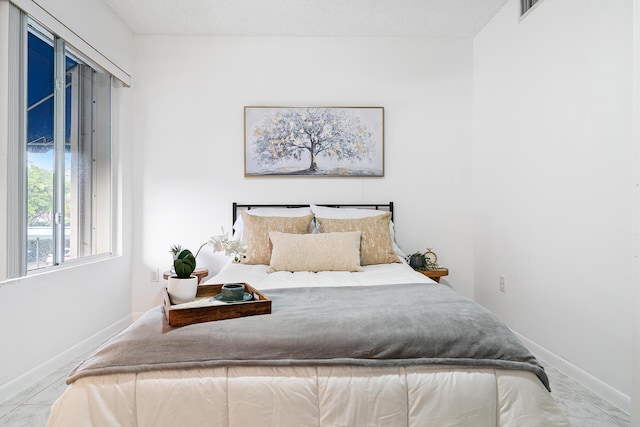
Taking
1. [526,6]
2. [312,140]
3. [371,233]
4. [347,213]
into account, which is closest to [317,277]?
[371,233]

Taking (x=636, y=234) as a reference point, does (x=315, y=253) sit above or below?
below

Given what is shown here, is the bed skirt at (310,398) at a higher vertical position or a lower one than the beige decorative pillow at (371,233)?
lower

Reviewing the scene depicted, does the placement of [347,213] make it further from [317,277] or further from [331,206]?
[317,277]

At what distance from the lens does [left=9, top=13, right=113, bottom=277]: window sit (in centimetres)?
232

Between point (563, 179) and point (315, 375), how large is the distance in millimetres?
2047

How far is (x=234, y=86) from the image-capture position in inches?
148

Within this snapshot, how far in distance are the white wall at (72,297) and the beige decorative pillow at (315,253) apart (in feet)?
4.55

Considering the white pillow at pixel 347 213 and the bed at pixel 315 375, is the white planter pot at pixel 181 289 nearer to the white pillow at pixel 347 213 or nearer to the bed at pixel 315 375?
the bed at pixel 315 375

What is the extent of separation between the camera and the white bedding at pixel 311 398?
1365 millimetres

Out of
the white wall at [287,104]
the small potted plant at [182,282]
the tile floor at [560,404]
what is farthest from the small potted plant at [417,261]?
the small potted plant at [182,282]

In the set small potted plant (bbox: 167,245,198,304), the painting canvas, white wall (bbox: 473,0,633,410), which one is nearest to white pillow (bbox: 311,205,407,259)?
the painting canvas

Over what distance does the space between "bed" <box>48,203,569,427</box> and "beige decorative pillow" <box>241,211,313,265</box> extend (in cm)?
141

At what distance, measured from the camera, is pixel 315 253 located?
9.29 ft

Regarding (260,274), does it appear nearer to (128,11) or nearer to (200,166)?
(200,166)
